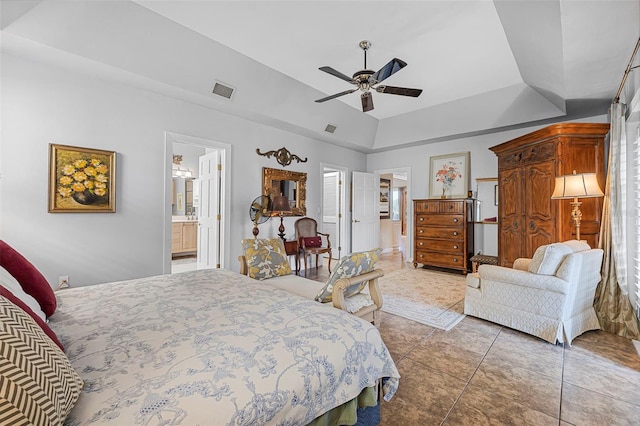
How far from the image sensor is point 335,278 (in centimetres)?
200

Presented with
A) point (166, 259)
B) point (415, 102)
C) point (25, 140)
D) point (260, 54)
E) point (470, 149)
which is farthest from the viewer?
point (470, 149)

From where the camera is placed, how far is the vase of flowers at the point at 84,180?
2.91m

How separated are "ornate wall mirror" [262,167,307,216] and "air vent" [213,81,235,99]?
4.36ft

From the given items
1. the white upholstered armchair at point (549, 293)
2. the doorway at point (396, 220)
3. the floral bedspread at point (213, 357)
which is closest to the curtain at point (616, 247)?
the white upholstered armchair at point (549, 293)

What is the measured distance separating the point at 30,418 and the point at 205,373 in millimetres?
434

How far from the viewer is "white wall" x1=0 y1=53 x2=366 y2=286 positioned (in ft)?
8.75

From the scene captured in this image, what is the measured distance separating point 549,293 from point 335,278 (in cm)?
202

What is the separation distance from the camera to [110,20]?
252 centimetres

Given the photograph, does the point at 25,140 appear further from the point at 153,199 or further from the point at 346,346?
the point at 346,346

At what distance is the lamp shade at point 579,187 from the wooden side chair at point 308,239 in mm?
3340

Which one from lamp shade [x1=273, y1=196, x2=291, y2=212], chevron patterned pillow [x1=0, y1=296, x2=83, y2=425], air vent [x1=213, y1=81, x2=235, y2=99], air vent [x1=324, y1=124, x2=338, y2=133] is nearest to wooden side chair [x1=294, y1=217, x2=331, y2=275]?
lamp shade [x1=273, y1=196, x2=291, y2=212]

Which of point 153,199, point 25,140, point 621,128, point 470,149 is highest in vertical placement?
point 470,149

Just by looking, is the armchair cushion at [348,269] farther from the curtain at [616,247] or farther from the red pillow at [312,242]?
the red pillow at [312,242]

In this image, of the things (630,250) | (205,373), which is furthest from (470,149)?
(205,373)
